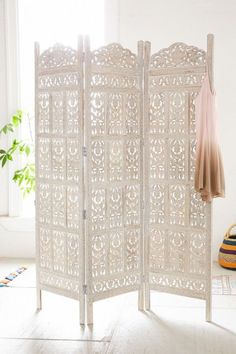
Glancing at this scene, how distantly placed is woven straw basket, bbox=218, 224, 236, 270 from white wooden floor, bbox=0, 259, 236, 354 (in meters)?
0.71

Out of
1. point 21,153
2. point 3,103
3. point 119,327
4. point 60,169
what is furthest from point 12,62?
point 119,327

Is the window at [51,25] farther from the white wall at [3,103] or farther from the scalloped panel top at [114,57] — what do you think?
the scalloped panel top at [114,57]

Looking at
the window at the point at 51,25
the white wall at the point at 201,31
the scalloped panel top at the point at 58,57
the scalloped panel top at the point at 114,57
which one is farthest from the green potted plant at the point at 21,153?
the scalloped panel top at the point at 114,57

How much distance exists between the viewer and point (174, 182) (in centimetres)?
386

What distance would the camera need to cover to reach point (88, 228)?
3664 mm

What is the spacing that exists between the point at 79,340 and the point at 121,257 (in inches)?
26.3

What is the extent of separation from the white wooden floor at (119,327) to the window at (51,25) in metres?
2.19

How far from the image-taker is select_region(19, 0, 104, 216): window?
5.29 m

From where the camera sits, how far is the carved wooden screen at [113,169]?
3.65 m

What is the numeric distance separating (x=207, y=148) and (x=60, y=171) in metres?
1.02

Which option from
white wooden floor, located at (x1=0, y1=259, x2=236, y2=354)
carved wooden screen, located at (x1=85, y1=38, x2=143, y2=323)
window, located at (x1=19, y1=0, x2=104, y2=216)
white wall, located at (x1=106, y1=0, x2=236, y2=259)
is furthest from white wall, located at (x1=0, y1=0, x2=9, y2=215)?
carved wooden screen, located at (x1=85, y1=38, x2=143, y2=323)

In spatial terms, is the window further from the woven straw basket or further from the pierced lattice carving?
the woven straw basket

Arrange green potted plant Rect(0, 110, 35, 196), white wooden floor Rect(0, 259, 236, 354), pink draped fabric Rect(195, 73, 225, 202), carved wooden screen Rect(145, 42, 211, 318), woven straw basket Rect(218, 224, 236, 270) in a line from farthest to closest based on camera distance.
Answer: green potted plant Rect(0, 110, 35, 196) < woven straw basket Rect(218, 224, 236, 270) < carved wooden screen Rect(145, 42, 211, 318) < pink draped fabric Rect(195, 73, 225, 202) < white wooden floor Rect(0, 259, 236, 354)

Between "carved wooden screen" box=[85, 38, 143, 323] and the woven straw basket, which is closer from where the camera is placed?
"carved wooden screen" box=[85, 38, 143, 323]
